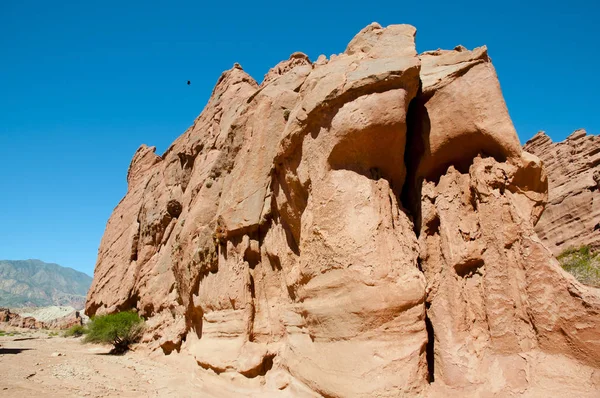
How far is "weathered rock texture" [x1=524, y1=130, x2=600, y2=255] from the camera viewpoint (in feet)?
90.6

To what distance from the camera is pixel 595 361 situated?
5602mm

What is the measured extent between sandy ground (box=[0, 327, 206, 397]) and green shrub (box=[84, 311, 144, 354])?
1599 millimetres

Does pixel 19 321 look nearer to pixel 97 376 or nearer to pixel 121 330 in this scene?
pixel 121 330

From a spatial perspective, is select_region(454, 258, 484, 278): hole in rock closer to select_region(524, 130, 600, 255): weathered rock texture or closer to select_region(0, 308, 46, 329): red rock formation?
select_region(524, 130, 600, 255): weathered rock texture

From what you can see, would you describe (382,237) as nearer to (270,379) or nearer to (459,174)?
(459,174)

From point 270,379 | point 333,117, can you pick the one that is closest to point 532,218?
point 333,117

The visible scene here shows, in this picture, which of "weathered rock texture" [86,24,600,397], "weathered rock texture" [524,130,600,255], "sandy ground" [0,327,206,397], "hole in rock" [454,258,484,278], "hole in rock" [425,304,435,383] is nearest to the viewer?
A: "weathered rock texture" [86,24,600,397]

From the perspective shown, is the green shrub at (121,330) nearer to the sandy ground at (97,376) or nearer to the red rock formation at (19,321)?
the sandy ground at (97,376)

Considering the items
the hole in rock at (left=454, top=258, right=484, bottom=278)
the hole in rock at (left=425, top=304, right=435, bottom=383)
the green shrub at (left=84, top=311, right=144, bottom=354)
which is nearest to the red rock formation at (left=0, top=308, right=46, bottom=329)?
the green shrub at (left=84, top=311, right=144, bottom=354)

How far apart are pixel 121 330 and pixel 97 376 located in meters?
6.02

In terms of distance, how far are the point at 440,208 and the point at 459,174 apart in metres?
0.71

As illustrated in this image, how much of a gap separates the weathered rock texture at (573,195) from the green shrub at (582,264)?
2.10 feet

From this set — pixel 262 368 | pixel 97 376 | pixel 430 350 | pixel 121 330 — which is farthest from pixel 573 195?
pixel 97 376

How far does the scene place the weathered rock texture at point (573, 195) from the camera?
27.6 metres
